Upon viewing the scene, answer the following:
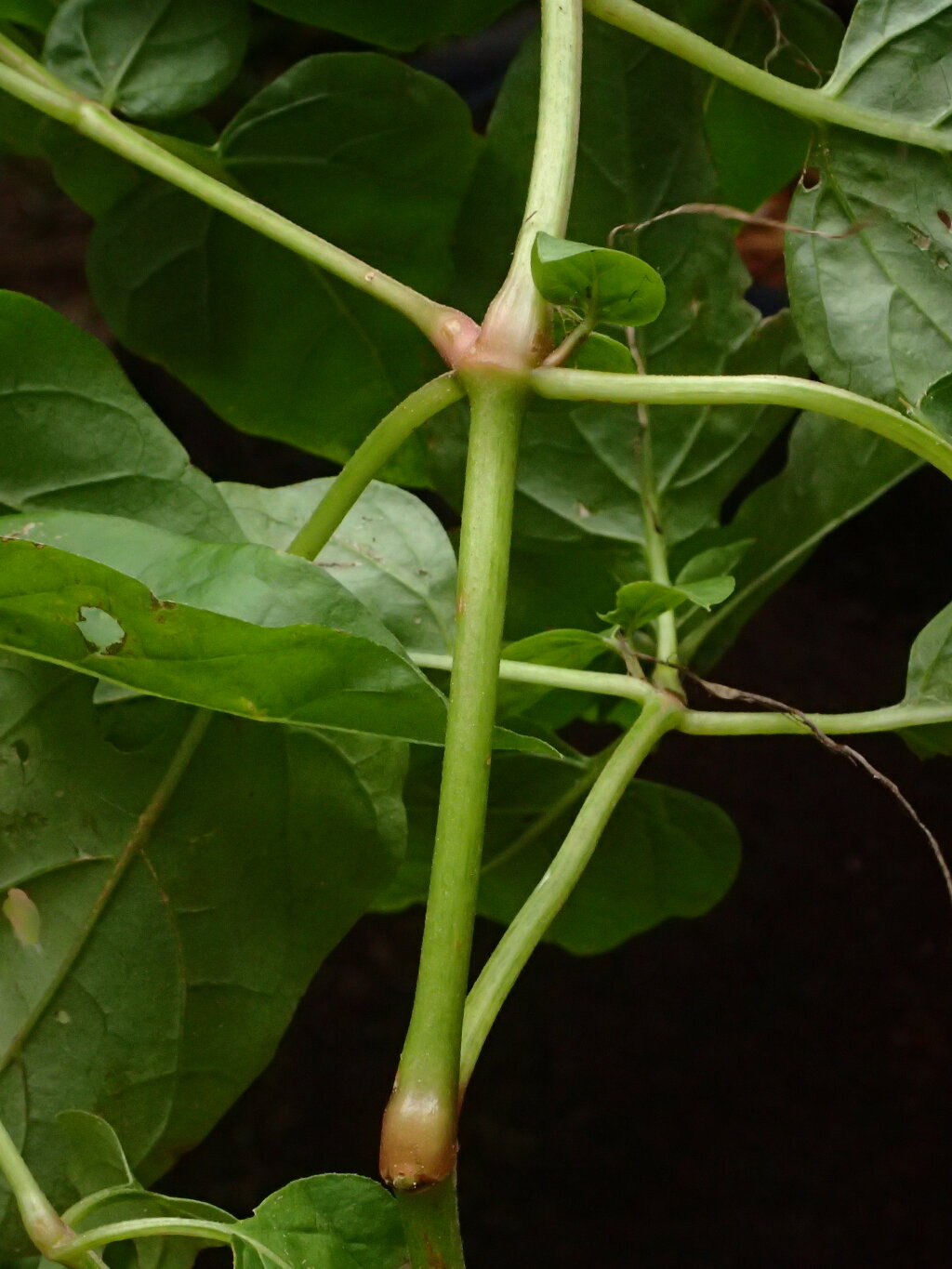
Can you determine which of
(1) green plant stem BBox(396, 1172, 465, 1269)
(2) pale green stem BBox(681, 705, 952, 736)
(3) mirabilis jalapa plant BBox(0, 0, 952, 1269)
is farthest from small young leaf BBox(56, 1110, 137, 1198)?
(2) pale green stem BBox(681, 705, 952, 736)

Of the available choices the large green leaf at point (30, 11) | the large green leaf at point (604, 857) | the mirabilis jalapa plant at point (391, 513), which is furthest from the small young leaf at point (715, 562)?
the large green leaf at point (30, 11)

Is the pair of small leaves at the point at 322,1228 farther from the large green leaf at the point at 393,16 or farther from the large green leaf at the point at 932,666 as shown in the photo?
the large green leaf at the point at 393,16

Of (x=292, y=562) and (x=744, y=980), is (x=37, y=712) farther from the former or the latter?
(x=744, y=980)

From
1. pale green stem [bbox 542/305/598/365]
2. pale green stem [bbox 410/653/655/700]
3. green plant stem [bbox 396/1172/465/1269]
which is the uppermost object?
pale green stem [bbox 542/305/598/365]

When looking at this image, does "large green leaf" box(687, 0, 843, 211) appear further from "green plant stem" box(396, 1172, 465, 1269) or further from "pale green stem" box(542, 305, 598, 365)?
"green plant stem" box(396, 1172, 465, 1269)

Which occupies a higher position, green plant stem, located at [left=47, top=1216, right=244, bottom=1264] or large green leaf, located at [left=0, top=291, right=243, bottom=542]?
large green leaf, located at [left=0, top=291, right=243, bottom=542]

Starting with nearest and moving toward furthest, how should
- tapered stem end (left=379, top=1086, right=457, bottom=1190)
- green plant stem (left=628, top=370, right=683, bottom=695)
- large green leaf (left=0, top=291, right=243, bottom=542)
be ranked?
tapered stem end (left=379, top=1086, right=457, bottom=1190) → large green leaf (left=0, top=291, right=243, bottom=542) → green plant stem (left=628, top=370, right=683, bottom=695)
